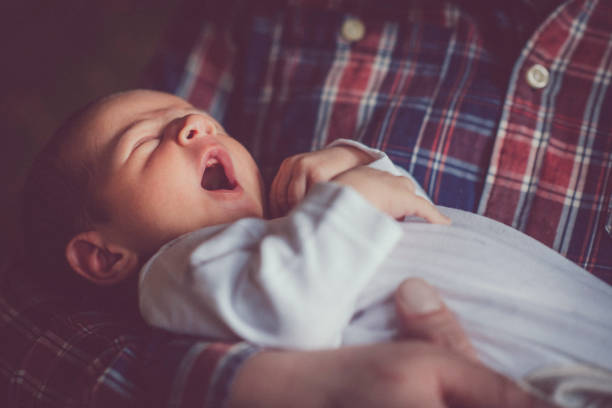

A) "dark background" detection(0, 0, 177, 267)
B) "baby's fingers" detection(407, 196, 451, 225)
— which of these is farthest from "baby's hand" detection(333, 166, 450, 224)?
"dark background" detection(0, 0, 177, 267)

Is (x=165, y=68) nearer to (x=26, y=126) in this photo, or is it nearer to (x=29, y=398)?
(x=29, y=398)

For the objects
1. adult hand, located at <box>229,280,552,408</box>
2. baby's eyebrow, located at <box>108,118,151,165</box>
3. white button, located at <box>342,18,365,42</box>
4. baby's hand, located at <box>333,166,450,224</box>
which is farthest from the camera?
white button, located at <box>342,18,365,42</box>

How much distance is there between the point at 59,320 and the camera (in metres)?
0.70

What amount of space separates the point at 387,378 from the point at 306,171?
0.32m

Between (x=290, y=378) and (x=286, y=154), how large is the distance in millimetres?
519

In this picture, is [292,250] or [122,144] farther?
[122,144]

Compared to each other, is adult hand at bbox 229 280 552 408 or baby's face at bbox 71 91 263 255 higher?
baby's face at bbox 71 91 263 255

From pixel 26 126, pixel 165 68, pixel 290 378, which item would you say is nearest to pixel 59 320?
pixel 290 378

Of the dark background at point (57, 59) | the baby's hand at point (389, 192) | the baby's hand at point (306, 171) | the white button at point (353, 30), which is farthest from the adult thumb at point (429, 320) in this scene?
the dark background at point (57, 59)

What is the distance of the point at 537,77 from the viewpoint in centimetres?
81

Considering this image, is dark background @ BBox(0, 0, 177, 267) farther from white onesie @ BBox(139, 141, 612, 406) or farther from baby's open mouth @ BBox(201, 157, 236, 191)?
white onesie @ BBox(139, 141, 612, 406)

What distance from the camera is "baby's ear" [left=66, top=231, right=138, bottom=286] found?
720mm

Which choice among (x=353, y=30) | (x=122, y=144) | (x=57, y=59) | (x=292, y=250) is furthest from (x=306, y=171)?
(x=57, y=59)

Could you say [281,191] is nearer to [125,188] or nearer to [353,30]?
[125,188]
